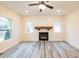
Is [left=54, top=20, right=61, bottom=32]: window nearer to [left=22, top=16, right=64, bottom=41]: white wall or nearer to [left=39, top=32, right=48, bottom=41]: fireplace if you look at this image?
[left=22, top=16, right=64, bottom=41]: white wall

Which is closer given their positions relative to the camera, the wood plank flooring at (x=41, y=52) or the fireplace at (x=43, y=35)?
the wood plank flooring at (x=41, y=52)

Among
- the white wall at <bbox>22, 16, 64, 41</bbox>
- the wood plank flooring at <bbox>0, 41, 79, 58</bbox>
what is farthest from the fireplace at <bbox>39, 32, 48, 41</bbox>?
the wood plank flooring at <bbox>0, 41, 79, 58</bbox>

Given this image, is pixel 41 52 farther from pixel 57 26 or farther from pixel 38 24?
pixel 57 26

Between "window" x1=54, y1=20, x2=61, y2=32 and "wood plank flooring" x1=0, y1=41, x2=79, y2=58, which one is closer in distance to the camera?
"wood plank flooring" x1=0, y1=41, x2=79, y2=58

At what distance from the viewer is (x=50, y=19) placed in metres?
10.4

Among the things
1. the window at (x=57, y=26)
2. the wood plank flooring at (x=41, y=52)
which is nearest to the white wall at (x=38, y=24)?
the window at (x=57, y=26)

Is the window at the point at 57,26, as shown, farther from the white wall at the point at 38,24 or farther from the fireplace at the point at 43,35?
the fireplace at the point at 43,35

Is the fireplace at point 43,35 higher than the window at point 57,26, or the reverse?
the window at point 57,26

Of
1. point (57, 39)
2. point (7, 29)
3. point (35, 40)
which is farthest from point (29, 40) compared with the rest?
point (7, 29)

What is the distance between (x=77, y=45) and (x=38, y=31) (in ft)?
15.6

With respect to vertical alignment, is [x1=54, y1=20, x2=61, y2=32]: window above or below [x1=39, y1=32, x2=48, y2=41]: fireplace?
above

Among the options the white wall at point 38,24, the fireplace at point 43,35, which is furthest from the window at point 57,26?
the fireplace at point 43,35

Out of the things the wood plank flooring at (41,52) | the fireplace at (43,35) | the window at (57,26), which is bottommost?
the wood plank flooring at (41,52)

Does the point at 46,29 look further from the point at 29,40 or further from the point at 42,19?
the point at 29,40
